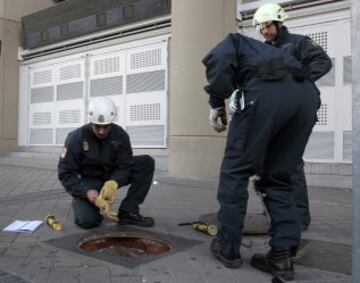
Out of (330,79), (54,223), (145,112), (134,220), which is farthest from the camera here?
(145,112)

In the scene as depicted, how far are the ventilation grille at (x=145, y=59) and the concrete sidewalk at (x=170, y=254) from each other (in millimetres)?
4537

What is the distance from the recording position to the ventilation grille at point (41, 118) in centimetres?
1410

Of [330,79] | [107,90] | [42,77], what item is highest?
[42,77]

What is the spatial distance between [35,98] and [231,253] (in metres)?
12.0

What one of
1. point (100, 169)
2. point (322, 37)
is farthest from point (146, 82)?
point (100, 169)

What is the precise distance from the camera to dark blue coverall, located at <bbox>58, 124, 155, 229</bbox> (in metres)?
4.89

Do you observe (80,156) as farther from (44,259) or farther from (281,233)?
(281,233)

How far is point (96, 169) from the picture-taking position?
5.12 metres

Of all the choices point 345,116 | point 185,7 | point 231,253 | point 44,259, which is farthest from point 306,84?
point 185,7

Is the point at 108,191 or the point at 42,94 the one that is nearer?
the point at 108,191

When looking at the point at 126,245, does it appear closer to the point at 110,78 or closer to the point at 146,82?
the point at 146,82

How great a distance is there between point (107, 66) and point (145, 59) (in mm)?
1378

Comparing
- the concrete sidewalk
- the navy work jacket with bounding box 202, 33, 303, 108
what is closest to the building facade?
the concrete sidewalk

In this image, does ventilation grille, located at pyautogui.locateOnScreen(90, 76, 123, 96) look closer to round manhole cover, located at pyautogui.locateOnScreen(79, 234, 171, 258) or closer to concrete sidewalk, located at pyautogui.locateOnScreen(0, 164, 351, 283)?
concrete sidewalk, located at pyautogui.locateOnScreen(0, 164, 351, 283)
